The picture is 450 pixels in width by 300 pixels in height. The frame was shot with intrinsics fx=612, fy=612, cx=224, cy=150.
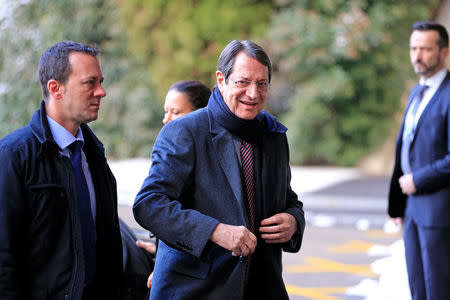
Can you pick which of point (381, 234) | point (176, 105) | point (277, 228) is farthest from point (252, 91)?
point (381, 234)

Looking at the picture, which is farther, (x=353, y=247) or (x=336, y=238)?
(x=336, y=238)

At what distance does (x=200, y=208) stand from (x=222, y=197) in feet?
0.32

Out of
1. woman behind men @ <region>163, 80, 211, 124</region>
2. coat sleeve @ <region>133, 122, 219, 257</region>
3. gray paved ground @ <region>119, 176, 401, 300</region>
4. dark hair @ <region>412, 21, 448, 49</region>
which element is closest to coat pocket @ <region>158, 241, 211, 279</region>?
coat sleeve @ <region>133, 122, 219, 257</region>

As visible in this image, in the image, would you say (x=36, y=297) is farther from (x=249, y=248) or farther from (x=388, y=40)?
(x=388, y=40)

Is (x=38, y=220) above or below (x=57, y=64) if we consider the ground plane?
below

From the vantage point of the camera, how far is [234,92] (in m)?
2.48

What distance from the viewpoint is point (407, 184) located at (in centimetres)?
405

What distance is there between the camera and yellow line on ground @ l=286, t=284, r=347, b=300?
19.7 feet

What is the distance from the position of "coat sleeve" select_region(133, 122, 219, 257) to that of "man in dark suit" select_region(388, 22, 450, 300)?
209 cm

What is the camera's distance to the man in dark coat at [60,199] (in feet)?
7.27

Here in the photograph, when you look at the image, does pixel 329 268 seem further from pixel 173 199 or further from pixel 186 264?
pixel 173 199

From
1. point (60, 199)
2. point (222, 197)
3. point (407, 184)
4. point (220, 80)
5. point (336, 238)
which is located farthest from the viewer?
point (336, 238)

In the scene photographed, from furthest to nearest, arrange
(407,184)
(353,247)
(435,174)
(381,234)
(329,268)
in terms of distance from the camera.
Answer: (381,234) < (353,247) < (329,268) < (407,184) < (435,174)

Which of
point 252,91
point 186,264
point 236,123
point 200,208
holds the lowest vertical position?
point 186,264
